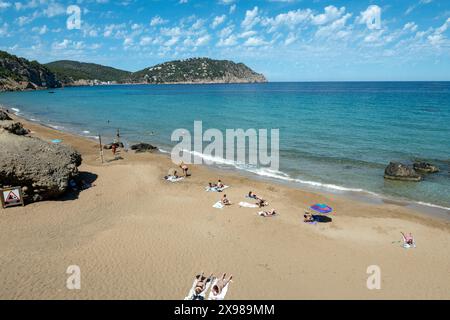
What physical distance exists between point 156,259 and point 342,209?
11522 millimetres

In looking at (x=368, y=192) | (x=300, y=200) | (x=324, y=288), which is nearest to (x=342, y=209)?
(x=300, y=200)

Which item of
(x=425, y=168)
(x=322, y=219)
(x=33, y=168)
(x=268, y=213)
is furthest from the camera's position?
(x=425, y=168)

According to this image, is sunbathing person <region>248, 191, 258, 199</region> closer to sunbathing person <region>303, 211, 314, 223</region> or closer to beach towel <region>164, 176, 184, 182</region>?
sunbathing person <region>303, 211, 314, 223</region>

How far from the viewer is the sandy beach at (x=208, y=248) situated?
11234mm

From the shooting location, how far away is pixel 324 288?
1141 centimetres

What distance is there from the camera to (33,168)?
16.9 meters

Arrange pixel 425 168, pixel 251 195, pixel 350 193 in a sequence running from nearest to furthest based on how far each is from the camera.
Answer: pixel 251 195, pixel 350 193, pixel 425 168

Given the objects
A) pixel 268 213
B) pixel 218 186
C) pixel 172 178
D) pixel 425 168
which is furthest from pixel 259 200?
pixel 425 168

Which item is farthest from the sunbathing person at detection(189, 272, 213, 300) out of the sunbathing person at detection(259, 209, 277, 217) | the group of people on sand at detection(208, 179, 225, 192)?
the group of people on sand at detection(208, 179, 225, 192)

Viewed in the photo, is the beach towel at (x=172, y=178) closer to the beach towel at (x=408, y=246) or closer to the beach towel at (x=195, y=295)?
the beach towel at (x=195, y=295)

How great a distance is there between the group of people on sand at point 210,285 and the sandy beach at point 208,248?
0.94 ft

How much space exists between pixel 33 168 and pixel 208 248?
10465 mm

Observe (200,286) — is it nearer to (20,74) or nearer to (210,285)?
(210,285)
